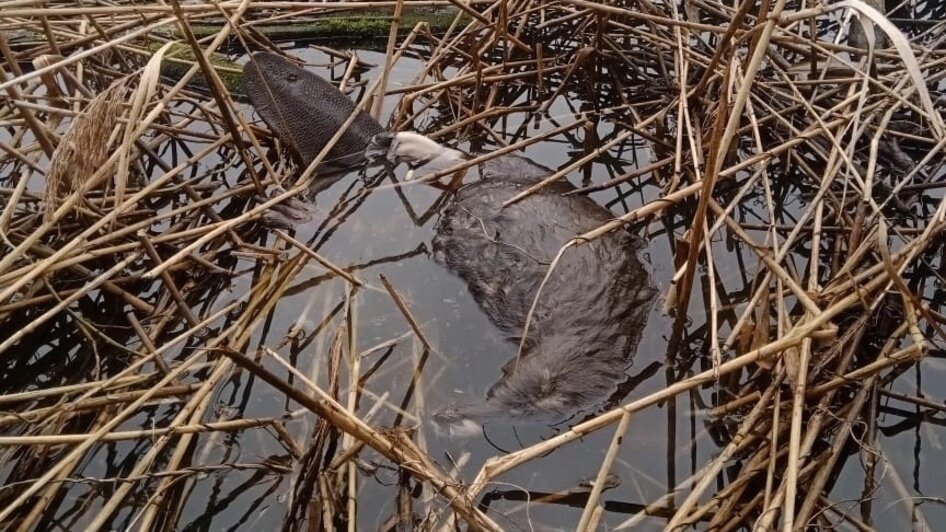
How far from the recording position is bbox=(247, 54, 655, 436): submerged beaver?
192 cm

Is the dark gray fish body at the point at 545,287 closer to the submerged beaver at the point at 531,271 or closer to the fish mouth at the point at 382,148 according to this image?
the submerged beaver at the point at 531,271

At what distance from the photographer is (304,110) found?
2.66m

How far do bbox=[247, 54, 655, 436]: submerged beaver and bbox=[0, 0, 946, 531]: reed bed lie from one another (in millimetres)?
95

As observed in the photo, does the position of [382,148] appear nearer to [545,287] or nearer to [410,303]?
[410,303]

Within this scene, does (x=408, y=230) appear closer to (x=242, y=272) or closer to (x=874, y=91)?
Result: (x=242, y=272)

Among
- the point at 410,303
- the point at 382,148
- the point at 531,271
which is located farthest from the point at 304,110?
the point at 531,271

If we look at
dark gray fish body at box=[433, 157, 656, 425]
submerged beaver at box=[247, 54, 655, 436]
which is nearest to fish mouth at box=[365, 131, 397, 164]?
submerged beaver at box=[247, 54, 655, 436]

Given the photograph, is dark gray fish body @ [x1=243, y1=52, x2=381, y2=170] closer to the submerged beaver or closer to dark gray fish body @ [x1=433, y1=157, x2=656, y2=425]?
the submerged beaver

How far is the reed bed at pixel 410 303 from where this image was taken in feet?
5.42

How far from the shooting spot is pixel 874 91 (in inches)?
101

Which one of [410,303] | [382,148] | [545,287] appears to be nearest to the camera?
[545,287]

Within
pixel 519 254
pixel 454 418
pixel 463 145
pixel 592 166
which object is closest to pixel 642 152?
pixel 592 166

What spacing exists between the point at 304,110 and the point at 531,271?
39.7 inches

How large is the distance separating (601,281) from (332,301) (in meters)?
0.78
